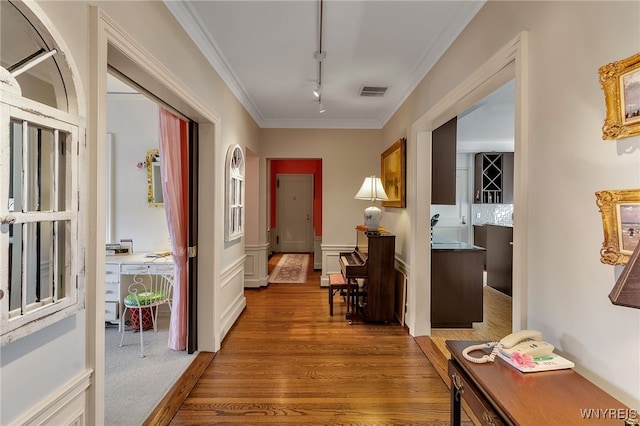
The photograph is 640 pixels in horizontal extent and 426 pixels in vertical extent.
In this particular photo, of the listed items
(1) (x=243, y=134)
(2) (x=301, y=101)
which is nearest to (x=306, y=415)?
(1) (x=243, y=134)

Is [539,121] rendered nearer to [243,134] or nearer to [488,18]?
[488,18]

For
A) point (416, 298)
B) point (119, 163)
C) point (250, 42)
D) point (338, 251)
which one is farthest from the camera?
point (338, 251)

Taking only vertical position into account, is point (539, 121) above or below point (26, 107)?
above

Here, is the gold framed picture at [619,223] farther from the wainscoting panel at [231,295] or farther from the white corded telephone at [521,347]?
the wainscoting panel at [231,295]

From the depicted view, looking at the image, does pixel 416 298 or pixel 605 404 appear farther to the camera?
pixel 416 298

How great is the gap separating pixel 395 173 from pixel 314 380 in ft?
8.39

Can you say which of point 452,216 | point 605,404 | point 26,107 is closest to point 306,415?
point 605,404

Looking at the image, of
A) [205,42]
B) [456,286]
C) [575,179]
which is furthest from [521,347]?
[205,42]

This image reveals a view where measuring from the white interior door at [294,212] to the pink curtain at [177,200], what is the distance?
20.0 ft

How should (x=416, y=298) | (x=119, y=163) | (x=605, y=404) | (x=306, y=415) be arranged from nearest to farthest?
(x=605, y=404) → (x=306, y=415) → (x=416, y=298) → (x=119, y=163)

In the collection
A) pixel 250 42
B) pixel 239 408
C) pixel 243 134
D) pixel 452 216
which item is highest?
pixel 250 42

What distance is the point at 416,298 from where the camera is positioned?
3234mm

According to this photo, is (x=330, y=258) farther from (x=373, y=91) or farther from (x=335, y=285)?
(x=373, y=91)

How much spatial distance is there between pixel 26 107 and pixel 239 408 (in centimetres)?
204
